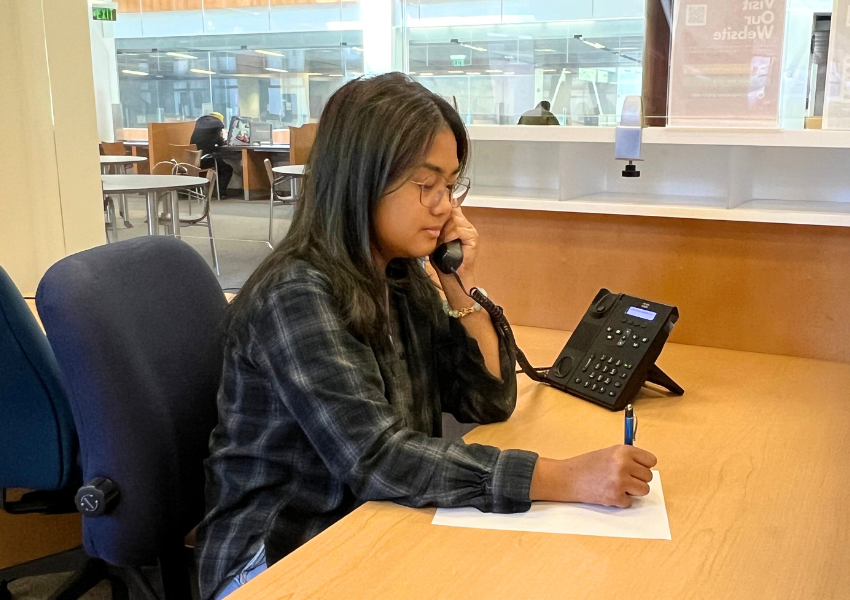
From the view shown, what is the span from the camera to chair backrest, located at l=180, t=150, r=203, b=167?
18.4ft

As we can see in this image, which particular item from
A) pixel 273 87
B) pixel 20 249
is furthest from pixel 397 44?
pixel 20 249

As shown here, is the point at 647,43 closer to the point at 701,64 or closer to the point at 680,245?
the point at 701,64

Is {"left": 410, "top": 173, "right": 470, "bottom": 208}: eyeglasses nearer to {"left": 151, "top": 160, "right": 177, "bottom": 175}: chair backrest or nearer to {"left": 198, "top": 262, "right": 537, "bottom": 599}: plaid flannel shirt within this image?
{"left": 198, "top": 262, "right": 537, "bottom": 599}: plaid flannel shirt

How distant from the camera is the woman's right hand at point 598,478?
0.98 metres

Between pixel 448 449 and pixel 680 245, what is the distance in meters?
0.94

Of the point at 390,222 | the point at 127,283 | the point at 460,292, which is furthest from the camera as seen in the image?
the point at 460,292

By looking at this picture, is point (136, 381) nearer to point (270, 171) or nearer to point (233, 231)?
point (270, 171)

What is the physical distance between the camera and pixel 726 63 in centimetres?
153

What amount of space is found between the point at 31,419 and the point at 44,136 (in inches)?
47.8

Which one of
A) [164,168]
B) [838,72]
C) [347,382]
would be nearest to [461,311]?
[347,382]

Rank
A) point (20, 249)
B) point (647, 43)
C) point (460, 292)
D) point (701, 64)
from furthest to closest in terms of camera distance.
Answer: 1. point (20, 249)
2. point (647, 43)
3. point (701, 64)
4. point (460, 292)

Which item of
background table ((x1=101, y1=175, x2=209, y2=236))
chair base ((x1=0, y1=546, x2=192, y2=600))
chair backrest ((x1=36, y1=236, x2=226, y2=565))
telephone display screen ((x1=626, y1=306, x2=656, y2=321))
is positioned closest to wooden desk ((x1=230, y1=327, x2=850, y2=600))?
telephone display screen ((x1=626, y1=306, x2=656, y2=321))

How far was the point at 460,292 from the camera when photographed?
4.59 feet

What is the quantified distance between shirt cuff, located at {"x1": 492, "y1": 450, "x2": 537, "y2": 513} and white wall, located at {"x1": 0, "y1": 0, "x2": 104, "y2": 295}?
193cm
